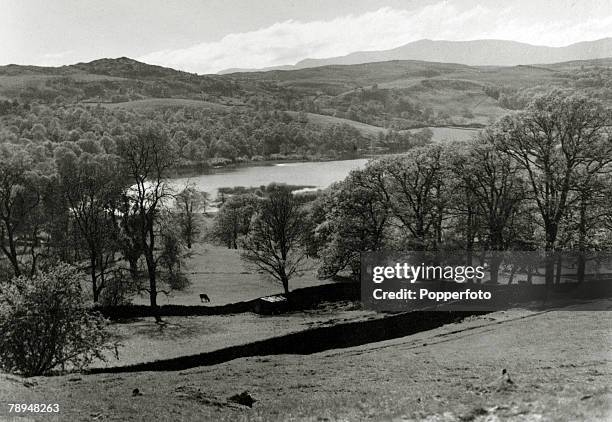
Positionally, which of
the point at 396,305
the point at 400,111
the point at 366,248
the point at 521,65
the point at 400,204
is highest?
the point at 521,65

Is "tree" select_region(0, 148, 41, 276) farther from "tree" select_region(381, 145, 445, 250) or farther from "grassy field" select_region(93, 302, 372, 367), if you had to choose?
"tree" select_region(381, 145, 445, 250)

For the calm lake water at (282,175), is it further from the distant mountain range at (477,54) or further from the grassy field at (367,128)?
the distant mountain range at (477,54)

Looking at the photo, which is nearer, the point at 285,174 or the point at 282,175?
the point at 282,175

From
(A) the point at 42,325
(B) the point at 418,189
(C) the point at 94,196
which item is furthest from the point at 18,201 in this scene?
(B) the point at 418,189

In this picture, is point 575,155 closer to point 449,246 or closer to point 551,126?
point 551,126

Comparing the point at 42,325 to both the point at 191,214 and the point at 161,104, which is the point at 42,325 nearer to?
the point at 161,104

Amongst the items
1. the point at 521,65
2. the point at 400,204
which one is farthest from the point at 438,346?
the point at 521,65
